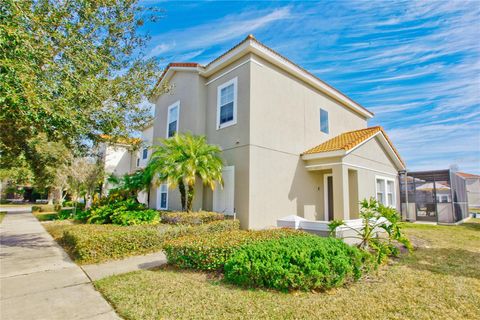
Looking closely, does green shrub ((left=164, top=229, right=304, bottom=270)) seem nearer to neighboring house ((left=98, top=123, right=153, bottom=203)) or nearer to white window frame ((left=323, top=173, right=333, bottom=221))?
white window frame ((left=323, top=173, right=333, bottom=221))

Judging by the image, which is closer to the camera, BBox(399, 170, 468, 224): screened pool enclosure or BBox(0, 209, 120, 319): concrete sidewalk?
BBox(0, 209, 120, 319): concrete sidewalk

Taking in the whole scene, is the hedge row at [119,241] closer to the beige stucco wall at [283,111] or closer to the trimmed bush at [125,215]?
the trimmed bush at [125,215]

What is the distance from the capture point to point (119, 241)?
742cm

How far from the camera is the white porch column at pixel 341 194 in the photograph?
1034 centimetres

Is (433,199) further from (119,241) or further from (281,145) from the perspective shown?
(119,241)

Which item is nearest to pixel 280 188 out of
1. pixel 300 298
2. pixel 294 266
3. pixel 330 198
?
pixel 330 198

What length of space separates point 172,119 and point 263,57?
6777 millimetres

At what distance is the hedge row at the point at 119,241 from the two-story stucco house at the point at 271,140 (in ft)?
8.87

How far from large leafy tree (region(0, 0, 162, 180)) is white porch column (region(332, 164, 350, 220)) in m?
8.71

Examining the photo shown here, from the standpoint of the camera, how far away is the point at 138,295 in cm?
446

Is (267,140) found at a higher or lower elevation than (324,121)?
lower

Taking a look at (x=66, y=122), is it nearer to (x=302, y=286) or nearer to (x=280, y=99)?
(x=302, y=286)

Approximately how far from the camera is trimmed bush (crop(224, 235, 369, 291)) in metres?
4.69

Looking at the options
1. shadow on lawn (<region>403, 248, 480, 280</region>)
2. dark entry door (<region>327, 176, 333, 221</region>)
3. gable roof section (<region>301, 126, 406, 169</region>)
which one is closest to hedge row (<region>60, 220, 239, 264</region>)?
gable roof section (<region>301, 126, 406, 169</region>)
